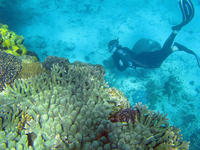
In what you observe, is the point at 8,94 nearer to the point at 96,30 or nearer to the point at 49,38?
the point at 49,38

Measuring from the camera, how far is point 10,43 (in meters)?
6.54

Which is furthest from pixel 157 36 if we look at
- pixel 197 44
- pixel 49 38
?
pixel 49 38

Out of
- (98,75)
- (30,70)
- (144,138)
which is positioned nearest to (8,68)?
(30,70)

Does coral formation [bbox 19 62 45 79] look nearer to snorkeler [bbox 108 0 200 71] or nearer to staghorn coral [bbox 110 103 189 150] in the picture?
staghorn coral [bbox 110 103 189 150]

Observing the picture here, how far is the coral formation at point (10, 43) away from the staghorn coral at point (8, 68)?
2303mm

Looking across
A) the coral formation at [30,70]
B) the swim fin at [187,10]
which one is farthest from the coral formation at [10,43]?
the swim fin at [187,10]

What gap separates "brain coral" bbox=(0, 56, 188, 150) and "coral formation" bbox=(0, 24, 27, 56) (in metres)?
4.25

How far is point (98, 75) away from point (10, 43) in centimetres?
507

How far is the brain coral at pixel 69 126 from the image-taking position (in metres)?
2.02

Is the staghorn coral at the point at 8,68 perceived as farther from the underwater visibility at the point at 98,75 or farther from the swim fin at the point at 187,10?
the swim fin at the point at 187,10

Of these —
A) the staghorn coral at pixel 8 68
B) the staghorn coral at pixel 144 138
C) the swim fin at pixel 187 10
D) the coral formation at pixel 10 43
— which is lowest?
the staghorn coral at pixel 144 138

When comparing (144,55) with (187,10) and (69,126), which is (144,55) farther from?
(69,126)

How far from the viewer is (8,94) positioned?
9.93 ft

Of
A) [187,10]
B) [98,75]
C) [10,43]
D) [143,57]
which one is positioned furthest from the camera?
[187,10]
